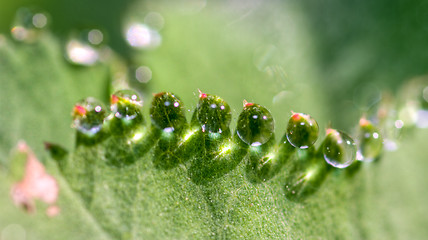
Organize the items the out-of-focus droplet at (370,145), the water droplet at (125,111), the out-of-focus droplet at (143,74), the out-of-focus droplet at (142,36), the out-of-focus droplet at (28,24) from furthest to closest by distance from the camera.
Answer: the out-of-focus droplet at (142,36), the out-of-focus droplet at (143,74), the out-of-focus droplet at (28,24), the out-of-focus droplet at (370,145), the water droplet at (125,111)

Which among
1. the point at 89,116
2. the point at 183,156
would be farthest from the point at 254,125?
the point at 89,116

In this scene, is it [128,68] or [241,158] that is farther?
[128,68]

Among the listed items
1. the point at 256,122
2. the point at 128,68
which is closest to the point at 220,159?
the point at 256,122

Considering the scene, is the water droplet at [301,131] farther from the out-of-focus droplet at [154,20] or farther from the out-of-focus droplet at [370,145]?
the out-of-focus droplet at [154,20]

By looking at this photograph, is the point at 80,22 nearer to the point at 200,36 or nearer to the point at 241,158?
the point at 200,36

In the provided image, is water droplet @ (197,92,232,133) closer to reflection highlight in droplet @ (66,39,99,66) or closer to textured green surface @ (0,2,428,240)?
textured green surface @ (0,2,428,240)

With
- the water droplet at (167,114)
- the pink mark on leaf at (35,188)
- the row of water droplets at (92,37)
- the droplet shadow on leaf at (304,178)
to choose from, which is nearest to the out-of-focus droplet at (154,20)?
the row of water droplets at (92,37)

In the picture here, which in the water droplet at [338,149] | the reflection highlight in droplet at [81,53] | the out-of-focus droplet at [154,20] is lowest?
the water droplet at [338,149]

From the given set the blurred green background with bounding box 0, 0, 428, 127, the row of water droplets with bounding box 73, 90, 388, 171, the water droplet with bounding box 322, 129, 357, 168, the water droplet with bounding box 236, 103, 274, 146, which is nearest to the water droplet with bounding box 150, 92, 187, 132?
the row of water droplets with bounding box 73, 90, 388, 171
